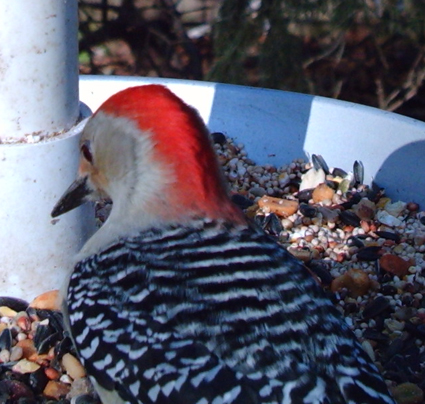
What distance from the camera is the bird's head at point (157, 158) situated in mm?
2490

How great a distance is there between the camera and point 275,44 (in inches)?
181

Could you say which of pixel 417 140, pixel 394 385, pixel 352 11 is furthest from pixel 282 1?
pixel 394 385

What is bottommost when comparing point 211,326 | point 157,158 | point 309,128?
point 309,128

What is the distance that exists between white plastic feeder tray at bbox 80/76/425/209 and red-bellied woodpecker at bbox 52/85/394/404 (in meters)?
1.11

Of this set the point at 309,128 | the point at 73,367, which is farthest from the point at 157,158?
the point at 309,128

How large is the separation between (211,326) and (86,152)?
884mm

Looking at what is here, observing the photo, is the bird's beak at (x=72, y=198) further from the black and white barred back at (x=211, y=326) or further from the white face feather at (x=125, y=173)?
the black and white barred back at (x=211, y=326)

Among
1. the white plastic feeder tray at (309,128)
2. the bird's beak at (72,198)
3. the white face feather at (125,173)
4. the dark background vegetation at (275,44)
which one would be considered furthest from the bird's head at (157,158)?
the dark background vegetation at (275,44)

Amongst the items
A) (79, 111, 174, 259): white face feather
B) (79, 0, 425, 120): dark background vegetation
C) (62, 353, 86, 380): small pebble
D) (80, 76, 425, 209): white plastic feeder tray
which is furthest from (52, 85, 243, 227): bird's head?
(79, 0, 425, 120): dark background vegetation

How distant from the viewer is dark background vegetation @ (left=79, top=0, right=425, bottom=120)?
4.58 m

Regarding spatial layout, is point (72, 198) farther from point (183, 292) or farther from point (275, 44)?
point (275, 44)

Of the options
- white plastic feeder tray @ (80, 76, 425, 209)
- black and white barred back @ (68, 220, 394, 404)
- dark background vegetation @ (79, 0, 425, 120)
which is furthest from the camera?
dark background vegetation @ (79, 0, 425, 120)

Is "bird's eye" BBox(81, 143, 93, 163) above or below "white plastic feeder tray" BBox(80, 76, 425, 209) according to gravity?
above

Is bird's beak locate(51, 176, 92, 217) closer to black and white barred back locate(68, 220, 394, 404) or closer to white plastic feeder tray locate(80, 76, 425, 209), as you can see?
black and white barred back locate(68, 220, 394, 404)
